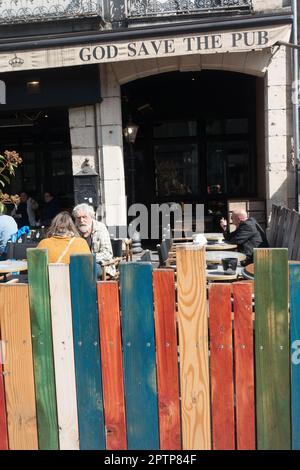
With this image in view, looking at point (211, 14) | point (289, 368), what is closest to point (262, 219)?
point (211, 14)

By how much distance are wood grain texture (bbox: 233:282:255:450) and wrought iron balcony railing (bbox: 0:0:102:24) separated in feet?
31.3

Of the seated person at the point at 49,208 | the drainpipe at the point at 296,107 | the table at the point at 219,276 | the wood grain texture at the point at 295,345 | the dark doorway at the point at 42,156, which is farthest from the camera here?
the dark doorway at the point at 42,156

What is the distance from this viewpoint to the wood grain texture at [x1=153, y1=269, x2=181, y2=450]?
2.43 meters

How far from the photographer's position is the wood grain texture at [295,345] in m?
2.36

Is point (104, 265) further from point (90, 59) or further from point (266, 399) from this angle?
point (90, 59)

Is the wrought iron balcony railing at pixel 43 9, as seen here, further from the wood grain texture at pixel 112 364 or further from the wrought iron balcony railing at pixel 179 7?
the wood grain texture at pixel 112 364

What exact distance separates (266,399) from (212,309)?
1.57 feet

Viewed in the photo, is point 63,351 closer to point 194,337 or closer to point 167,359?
point 167,359

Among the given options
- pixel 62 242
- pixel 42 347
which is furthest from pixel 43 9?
pixel 42 347

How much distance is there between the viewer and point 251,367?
2.42m

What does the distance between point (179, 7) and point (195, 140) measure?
4066 millimetres

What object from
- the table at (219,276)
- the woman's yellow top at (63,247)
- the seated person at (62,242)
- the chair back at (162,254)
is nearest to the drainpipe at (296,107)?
the chair back at (162,254)

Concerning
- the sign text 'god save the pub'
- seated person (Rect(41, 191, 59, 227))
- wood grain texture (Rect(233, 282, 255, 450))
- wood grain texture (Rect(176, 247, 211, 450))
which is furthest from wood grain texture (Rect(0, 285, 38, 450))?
seated person (Rect(41, 191, 59, 227))

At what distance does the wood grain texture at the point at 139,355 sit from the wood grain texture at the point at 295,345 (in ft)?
2.07
